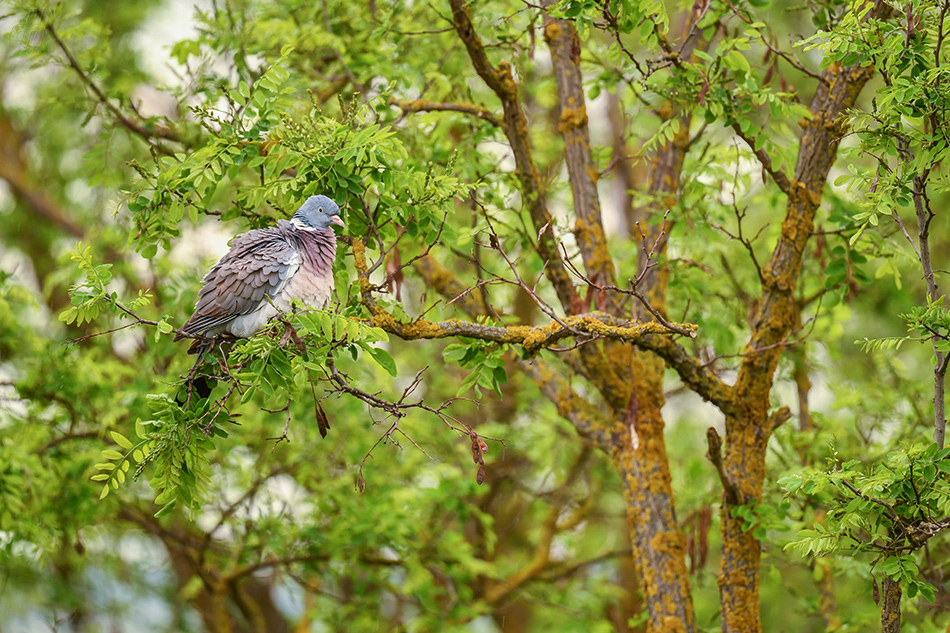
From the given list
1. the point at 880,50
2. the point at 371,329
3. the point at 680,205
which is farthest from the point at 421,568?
the point at 880,50

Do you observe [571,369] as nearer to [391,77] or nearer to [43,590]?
[391,77]

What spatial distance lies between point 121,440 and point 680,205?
3.08 meters

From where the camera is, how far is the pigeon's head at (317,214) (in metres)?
3.01

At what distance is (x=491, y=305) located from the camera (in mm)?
3371

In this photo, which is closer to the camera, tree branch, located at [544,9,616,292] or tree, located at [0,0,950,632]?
tree, located at [0,0,950,632]

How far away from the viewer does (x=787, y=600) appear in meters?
9.67

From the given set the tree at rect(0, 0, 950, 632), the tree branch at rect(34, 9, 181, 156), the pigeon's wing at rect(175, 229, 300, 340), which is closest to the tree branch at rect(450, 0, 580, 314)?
the tree at rect(0, 0, 950, 632)

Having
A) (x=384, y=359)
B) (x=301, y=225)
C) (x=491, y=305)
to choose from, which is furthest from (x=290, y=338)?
(x=491, y=305)

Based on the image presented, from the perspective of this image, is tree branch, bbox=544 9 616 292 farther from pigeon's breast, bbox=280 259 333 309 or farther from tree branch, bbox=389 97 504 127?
pigeon's breast, bbox=280 259 333 309

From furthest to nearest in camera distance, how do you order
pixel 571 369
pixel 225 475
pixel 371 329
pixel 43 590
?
pixel 43 590 < pixel 225 475 < pixel 571 369 < pixel 371 329

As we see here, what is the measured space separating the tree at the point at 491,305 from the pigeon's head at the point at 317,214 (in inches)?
2.2

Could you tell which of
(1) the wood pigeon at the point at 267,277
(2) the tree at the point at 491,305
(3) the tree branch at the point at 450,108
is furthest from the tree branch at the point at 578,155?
(1) the wood pigeon at the point at 267,277

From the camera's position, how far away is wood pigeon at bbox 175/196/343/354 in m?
3.10

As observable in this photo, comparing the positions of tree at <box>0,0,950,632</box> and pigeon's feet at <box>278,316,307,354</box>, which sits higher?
tree at <box>0,0,950,632</box>
